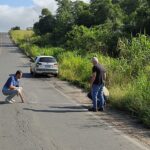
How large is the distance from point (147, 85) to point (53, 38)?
67937 millimetres

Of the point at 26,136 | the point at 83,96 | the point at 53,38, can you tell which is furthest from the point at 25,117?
the point at 53,38

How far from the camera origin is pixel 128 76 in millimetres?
23703

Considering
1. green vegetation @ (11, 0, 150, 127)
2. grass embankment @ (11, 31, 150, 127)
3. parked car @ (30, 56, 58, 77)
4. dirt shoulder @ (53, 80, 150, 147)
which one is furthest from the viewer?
parked car @ (30, 56, 58, 77)

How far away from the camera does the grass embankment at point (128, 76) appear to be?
16625 mm

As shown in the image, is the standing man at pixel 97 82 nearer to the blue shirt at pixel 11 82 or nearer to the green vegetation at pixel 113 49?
the green vegetation at pixel 113 49

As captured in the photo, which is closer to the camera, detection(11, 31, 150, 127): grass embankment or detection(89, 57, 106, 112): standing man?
detection(11, 31, 150, 127): grass embankment

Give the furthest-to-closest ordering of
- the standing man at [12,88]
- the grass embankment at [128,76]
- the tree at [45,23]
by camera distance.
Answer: the tree at [45,23]
the standing man at [12,88]
the grass embankment at [128,76]

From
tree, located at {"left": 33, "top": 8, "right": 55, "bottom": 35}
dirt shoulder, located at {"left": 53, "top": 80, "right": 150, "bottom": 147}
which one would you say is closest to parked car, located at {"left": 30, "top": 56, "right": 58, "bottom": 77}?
dirt shoulder, located at {"left": 53, "top": 80, "right": 150, "bottom": 147}

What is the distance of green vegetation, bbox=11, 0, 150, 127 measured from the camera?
18.2m

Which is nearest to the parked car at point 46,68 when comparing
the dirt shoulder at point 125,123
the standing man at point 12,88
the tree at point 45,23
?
the dirt shoulder at point 125,123

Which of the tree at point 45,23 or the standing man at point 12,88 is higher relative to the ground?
the tree at point 45,23

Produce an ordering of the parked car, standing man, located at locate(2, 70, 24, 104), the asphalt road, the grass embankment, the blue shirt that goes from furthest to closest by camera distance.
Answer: the parked car < the blue shirt < standing man, located at locate(2, 70, 24, 104) < the grass embankment < the asphalt road

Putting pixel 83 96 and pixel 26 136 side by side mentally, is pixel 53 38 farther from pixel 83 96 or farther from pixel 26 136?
pixel 26 136

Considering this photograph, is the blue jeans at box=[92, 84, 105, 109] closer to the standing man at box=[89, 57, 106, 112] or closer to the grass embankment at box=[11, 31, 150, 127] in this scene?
the standing man at box=[89, 57, 106, 112]
